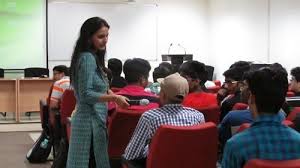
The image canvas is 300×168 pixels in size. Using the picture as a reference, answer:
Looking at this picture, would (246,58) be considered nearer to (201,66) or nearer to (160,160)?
(201,66)

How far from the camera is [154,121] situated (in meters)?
2.39

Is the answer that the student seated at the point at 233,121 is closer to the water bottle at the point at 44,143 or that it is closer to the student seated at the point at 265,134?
the student seated at the point at 265,134

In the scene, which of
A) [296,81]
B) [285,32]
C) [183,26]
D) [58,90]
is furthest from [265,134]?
[183,26]

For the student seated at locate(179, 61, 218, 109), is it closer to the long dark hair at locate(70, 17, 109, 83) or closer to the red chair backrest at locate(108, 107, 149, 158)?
the red chair backrest at locate(108, 107, 149, 158)

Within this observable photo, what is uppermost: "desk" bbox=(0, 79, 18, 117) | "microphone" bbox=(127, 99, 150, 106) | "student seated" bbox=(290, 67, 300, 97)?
"student seated" bbox=(290, 67, 300, 97)

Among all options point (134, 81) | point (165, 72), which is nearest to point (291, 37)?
point (165, 72)

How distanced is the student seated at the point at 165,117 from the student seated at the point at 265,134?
0.82 meters

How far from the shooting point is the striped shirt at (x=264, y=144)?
1569mm

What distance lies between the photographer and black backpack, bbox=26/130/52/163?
5.10m

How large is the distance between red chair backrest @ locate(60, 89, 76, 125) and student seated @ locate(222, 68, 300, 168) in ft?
9.42

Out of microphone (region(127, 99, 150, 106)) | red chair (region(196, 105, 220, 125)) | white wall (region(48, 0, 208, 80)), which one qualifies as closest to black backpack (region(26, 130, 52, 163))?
microphone (region(127, 99, 150, 106))

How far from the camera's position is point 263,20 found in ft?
29.3

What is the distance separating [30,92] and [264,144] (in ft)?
24.9

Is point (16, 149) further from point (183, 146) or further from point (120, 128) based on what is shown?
point (183, 146)
